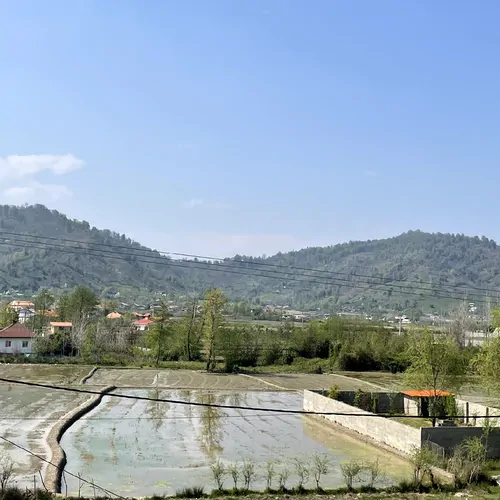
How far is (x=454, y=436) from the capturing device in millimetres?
23672

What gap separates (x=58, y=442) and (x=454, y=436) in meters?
13.9

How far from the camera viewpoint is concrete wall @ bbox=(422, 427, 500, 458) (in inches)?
917

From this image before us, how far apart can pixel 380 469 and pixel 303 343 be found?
47.8 m

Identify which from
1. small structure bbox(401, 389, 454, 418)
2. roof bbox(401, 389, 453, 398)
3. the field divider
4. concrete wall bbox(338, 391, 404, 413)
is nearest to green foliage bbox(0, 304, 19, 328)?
the field divider

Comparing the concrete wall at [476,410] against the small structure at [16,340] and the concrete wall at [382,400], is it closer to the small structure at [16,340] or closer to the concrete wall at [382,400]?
the concrete wall at [382,400]

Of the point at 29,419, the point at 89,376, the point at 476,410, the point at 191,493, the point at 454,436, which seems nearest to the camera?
the point at 191,493

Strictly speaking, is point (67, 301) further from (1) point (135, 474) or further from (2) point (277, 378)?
(1) point (135, 474)

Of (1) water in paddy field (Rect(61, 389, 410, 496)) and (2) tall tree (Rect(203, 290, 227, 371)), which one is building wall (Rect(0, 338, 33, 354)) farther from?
→ (1) water in paddy field (Rect(61, 389, 410, 496))

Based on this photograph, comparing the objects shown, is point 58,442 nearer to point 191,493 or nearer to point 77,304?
point 191,493

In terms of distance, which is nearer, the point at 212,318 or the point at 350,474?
the point at 350,474

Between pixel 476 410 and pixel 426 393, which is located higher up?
pixel 426 393

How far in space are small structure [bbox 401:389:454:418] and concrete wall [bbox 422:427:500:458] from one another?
2802 mm

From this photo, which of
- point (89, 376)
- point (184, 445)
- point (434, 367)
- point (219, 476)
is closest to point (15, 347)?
point (89, 376)

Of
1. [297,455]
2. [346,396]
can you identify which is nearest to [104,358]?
[346,396]
